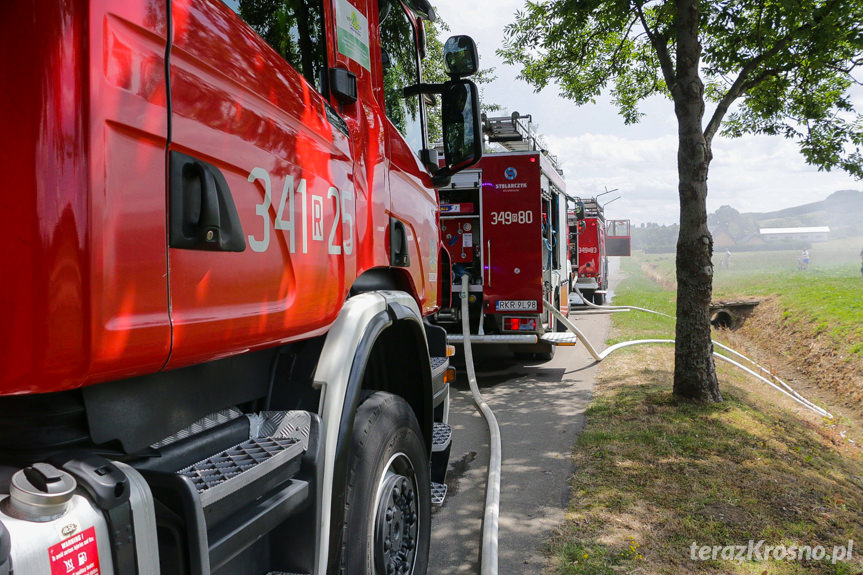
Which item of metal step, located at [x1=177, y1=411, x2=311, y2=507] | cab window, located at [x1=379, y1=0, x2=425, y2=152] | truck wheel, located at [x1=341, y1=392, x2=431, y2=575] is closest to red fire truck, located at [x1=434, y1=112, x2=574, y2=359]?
cab window, located at [x1=379, y1=0, x2=425, y2=152]

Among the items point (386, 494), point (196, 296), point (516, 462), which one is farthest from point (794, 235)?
point (196, 296)

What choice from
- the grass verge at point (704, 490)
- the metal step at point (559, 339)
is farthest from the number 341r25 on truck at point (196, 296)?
the metal step at point (559, 339)

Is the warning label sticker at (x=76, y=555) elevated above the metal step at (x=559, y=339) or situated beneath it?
elevated above

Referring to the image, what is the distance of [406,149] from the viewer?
3.34m

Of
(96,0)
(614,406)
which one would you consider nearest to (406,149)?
(96,0)

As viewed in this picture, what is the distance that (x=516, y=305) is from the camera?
908 cm

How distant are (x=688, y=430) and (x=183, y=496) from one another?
18.8ft

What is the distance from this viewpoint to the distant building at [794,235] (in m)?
80.6

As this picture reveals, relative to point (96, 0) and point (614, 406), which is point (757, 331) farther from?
point (96, 0)

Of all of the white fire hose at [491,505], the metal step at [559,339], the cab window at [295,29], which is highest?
the cab window at [295,29]

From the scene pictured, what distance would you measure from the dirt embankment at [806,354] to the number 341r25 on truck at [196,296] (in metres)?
9.88

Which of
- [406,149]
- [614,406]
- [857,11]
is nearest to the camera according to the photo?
[406,149]

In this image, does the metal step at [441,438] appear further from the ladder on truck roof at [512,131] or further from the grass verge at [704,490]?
the ladder on truck roof at [512,131]

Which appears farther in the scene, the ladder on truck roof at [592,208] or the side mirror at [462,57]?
the ladder on truck roof at [592,208]
